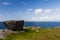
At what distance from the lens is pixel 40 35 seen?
135 inches

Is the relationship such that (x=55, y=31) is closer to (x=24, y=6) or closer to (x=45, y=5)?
(x=45, y=5)

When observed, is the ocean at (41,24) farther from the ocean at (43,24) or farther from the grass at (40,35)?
the grass at (40,35)

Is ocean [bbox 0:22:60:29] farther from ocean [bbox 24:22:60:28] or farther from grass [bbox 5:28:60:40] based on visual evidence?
grass [bbox 5:28:60:40]

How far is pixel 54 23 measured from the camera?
3.50 meters

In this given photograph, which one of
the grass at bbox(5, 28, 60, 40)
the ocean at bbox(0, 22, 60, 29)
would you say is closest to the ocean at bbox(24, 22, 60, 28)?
the ocean at bbox(0, 22, 60, 29)

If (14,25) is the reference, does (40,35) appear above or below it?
below

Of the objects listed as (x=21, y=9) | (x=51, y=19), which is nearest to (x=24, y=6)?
(x=21, y=9)

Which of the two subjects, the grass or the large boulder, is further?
the large boulder

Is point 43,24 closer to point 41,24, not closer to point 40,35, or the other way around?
point 41,24

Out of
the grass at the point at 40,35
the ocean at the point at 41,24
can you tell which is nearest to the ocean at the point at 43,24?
the ocean at the point at 41,24

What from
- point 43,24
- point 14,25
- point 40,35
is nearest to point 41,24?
point 43,24

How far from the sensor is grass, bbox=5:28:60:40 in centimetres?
333

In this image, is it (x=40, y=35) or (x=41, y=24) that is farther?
(x=41, y=24)

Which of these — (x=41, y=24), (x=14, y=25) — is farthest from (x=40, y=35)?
(x=14, y=25)
